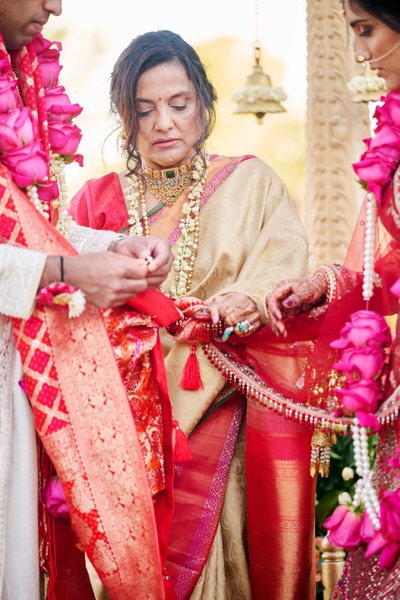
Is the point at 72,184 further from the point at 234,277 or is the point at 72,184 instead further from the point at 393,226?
the point at 393,226

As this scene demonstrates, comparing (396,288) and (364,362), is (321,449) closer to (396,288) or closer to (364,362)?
(364,362)

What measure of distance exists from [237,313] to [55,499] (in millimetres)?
814

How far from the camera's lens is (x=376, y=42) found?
2773mm

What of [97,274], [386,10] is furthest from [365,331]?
[386,10]

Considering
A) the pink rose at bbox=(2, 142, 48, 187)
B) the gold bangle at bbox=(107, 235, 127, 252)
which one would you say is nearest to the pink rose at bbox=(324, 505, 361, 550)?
the gold bangle at bbox=(107, 235, 127, 252)

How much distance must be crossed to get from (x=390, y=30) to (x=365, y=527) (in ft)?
4.28

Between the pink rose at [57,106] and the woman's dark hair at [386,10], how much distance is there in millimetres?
867

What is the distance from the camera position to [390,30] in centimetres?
274

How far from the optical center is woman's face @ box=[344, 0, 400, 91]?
9.03 feet

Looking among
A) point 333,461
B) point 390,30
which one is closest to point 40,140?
point 390,30

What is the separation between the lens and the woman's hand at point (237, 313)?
3.25 metres

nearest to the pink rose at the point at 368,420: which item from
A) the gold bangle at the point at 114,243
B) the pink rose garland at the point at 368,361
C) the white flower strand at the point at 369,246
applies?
the pink rose garland at the point at 368,361

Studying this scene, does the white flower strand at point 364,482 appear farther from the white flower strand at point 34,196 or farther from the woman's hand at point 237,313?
the white flower strand at point 34,196

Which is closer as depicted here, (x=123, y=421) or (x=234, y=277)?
(x=123, y=421)
